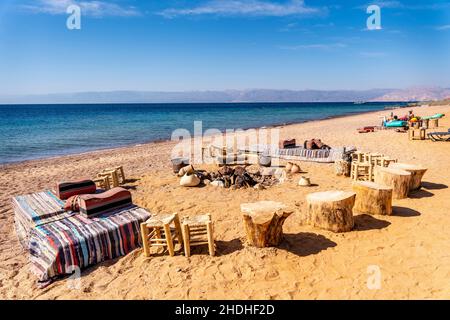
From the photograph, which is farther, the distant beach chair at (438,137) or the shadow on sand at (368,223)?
the distant beach chair at (438,137)

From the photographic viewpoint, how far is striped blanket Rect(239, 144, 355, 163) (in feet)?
41.2

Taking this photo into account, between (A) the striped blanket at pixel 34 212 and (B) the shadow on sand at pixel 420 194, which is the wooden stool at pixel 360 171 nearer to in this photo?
(B) the shadow on sand at pixel 420 194

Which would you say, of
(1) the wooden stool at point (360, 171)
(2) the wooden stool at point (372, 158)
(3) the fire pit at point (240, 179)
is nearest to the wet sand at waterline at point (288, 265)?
(3) the fire pit at point (240, 179)

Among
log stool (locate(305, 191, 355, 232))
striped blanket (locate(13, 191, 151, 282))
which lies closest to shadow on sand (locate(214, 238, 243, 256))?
striped blanket (locate(13, 191, 151, 282))

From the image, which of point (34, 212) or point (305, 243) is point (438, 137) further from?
point (34, 212)

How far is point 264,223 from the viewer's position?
5172 mm

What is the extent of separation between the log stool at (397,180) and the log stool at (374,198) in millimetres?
1156

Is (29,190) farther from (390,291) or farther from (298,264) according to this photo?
(390,291)

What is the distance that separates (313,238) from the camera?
19.1ft

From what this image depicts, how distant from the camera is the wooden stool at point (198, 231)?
17.4ft

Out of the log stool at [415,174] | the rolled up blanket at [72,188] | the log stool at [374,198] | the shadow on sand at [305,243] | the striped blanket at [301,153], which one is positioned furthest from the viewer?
the striped blanket at [301,153]

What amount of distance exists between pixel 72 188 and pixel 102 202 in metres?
1.38
